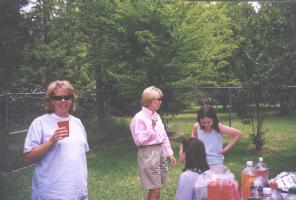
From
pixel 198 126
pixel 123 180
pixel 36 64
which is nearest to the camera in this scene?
pixel 198 126

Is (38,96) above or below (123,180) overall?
above

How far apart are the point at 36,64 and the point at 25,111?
7.32 meters

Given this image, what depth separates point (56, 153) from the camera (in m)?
2.92

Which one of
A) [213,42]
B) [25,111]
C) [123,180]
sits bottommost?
[123,180]

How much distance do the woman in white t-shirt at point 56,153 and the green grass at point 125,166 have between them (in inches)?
138

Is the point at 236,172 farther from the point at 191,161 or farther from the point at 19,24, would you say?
the point at 19,24

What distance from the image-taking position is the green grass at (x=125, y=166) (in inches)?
265

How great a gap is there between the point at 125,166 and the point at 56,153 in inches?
238

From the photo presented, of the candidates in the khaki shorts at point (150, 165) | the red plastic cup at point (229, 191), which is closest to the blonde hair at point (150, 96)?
the khaki shorts at point (150, 165)

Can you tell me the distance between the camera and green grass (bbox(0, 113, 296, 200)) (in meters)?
6.74

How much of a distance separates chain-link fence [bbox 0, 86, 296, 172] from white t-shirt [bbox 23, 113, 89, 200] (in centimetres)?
515

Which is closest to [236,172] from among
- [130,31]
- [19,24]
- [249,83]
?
[249,83]

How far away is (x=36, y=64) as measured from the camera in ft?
50.4

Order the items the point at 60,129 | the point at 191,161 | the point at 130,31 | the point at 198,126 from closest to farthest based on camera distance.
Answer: the point at 60,129 < the point at 191,161 < the point at 198,126 < the point at 130,31
